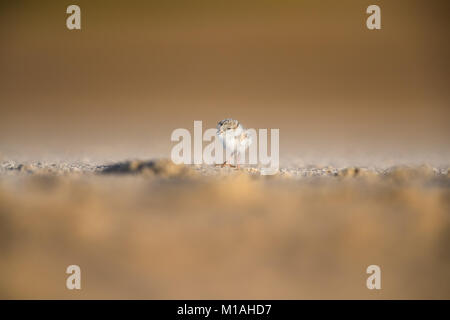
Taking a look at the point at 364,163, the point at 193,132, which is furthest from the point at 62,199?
the point at 193,132

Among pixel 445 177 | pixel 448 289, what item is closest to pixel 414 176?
pixel 445 177

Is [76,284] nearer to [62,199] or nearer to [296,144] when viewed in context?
[62,199]

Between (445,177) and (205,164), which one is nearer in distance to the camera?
(445,177)

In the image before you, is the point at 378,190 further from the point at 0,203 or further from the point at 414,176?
the point at 0,203

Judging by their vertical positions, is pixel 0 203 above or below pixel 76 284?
above

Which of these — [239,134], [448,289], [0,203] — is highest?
[239,134]

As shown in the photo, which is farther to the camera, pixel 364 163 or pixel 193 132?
pixel 193 132

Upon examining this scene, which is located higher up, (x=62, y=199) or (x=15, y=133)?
(x=15, y=133)

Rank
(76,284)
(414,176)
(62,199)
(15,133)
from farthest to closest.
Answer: (15,133) < (414,176) < (62,199) < (76,284)

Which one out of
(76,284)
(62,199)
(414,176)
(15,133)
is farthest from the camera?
(15,133)
